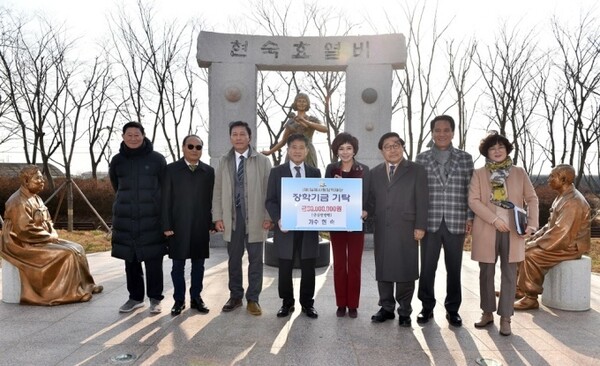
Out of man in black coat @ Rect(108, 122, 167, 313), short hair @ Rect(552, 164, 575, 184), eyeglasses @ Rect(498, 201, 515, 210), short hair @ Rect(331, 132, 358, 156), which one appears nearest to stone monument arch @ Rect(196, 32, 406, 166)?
man in black coat @ Rect(108, 122, 167, 313)

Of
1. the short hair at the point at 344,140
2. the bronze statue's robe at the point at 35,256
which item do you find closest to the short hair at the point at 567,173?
the short hair at the point at 344,140

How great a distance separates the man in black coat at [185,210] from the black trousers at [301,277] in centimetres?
70

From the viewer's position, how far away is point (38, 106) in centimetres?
1605

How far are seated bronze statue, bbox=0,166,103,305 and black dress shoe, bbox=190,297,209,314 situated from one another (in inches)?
45.0

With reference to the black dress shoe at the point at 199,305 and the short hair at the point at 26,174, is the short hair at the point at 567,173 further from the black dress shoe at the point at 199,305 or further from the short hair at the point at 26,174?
the short hair at the point at 26,174

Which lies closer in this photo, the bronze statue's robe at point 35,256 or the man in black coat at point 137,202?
the man in black coat at point 137,202

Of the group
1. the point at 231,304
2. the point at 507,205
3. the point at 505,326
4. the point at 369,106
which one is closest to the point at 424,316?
the point at 505,326

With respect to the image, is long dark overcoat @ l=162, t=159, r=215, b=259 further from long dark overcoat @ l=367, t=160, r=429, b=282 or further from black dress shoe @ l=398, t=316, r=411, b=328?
black dress shoe @ l=398, t=316, r=411, b=328

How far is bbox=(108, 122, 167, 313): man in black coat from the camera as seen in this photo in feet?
12.5

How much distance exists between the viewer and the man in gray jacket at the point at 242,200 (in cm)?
380

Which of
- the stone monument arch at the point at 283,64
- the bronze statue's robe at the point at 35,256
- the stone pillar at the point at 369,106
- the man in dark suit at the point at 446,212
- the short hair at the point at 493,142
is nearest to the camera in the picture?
the short hair at the point at 493,142

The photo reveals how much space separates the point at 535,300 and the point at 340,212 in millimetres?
2137

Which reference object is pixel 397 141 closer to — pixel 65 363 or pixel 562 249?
pixel 562 249

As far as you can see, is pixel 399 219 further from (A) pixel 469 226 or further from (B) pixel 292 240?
(B) pixel 292 240
